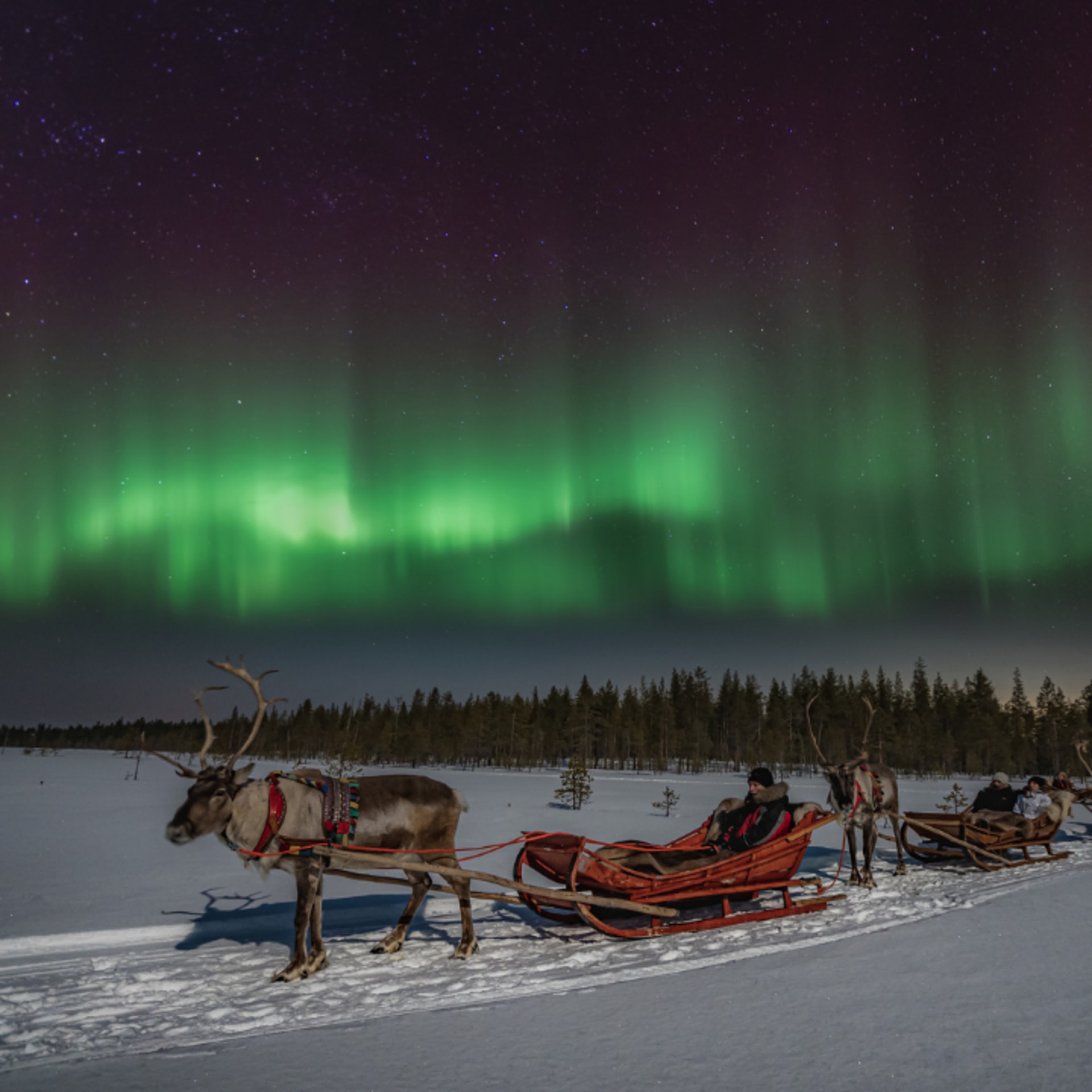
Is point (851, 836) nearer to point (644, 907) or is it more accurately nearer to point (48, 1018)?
point (644, 907)

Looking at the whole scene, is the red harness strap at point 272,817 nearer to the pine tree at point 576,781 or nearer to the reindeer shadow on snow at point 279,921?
the reindeer shadow on snow at point 279,921

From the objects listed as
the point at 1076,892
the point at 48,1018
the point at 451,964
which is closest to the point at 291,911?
the point at 451,964

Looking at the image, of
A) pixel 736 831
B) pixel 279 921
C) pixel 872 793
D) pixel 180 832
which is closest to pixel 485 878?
pixel 180 832

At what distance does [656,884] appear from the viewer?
793cm

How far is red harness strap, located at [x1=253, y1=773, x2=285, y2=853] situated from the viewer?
646 centimetres

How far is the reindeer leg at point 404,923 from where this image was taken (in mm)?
7086

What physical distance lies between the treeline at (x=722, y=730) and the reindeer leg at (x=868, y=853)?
2593 inches

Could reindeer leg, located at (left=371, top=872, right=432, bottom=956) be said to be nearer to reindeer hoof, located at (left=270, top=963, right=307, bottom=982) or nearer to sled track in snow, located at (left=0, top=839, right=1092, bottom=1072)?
sled track in snow, located at (left=0, top=839, right=1092, bottom=1072)

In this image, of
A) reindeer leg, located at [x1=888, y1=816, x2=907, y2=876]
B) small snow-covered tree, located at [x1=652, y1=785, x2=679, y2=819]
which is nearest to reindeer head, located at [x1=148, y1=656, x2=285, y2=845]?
reindeer leg, located at [x1=888, y1=816, x2=907, y2=876]

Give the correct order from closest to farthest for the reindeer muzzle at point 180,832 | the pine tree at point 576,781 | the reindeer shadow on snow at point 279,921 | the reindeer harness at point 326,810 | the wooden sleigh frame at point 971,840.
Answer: the reindeer muzzle at point 180,832, the reindeer harness at point 326,810, the reindeer shadow on snow at point 279,921, the wooden sleigh frame at point 971,840, the pine tree at point 576,781

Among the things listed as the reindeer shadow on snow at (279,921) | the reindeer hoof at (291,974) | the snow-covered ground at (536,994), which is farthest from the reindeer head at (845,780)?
the reindeer hoof at (291,974)

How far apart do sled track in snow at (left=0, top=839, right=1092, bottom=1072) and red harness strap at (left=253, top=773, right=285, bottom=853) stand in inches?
43.7

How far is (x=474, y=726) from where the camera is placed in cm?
9444

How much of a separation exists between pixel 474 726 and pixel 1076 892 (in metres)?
88.6
